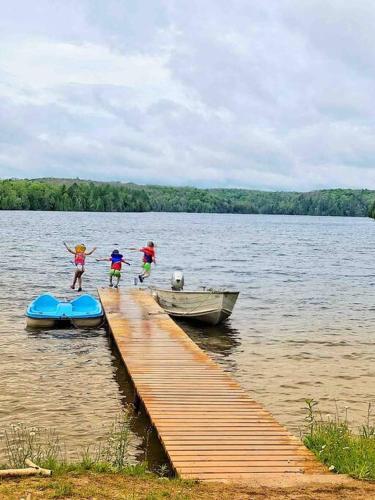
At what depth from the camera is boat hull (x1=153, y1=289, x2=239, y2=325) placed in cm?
2220

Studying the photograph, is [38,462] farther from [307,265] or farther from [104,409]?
[307,265]

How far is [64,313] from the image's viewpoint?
2092 cm

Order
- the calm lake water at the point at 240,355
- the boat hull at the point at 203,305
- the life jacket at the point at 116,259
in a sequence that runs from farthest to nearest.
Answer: the life jacket at the point at 116,259 < the boat hull at the point at 203,305 < the calm lake water at the point at 240,355

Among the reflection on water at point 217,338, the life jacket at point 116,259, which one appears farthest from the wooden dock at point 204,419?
the life jacket at point 116,259

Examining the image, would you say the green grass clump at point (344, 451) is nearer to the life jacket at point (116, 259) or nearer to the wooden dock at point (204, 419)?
the wooden dock at point (204, 419)

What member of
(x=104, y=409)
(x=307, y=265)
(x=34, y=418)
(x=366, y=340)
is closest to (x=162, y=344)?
(x=104, y=409)

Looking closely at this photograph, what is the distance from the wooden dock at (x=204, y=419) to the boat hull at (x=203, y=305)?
583cm

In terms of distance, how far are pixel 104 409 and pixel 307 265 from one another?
41689mm

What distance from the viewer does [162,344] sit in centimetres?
1614

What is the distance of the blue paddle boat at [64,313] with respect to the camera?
20.4 m

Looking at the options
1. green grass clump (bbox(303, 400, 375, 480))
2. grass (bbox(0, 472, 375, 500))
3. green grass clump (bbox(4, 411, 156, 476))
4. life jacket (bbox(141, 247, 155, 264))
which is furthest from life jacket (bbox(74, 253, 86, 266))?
grass (bbox(0, 472, 375, 500))

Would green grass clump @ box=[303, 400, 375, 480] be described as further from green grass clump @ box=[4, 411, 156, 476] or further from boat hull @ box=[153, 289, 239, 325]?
boat hull @ box=[153, 289, 239, 325]

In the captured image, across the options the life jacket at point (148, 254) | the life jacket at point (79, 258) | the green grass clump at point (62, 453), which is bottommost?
the green grass clump at point (62, 453)

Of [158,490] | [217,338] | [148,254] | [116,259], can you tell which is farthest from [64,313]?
[158,490]
